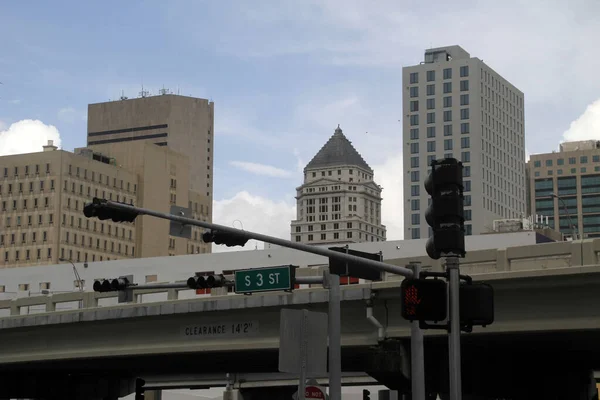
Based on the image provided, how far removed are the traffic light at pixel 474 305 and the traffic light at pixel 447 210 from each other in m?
0.50

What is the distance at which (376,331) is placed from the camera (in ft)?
116

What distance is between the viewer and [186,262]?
10012 centimetres

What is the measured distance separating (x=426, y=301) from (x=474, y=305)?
0.65 metres

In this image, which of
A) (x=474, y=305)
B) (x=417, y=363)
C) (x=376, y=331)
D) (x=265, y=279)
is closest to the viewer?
(x=474, y=305)

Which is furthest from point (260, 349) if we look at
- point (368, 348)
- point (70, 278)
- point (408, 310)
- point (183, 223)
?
point (70, 278)

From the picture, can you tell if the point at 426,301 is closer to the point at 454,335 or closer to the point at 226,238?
the point at 454,335

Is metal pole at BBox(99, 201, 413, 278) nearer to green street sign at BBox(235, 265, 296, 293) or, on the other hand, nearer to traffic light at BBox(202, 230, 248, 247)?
traffic light at BBox(202, 230, 248, 247)

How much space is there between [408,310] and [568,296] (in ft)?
→ 58.4

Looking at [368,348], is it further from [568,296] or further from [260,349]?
[568,296]

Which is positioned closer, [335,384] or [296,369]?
[296,369]

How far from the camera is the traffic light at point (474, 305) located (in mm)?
14227

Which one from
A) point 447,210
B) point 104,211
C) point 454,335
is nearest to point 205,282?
point 104,211

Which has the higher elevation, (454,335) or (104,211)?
(104,211)

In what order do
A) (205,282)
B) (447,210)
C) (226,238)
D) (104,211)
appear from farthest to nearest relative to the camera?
(205,282) → (226,238) → (104,211) → (447,210)
